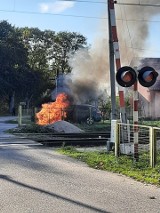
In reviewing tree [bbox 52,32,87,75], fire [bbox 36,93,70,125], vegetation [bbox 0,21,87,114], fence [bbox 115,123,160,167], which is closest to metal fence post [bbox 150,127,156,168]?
fence [bbox 115,123,160,167]

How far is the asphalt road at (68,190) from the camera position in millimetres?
6393

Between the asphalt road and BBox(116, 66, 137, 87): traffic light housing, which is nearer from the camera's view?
the asphalt road

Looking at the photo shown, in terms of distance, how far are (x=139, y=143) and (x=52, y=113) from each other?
23220 mm

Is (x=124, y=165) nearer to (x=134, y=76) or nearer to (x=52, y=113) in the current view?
(x=134, y=76)

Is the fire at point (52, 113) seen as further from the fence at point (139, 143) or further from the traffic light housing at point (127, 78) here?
the traffic light housing at point (127, 78)

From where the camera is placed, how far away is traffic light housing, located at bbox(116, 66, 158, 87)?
1090 centimetres

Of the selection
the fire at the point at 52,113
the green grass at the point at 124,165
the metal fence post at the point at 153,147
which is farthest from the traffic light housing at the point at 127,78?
the fire at the point at 52,113

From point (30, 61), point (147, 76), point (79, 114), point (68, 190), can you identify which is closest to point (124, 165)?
point (147, 76)

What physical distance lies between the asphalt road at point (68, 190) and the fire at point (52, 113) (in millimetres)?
22681

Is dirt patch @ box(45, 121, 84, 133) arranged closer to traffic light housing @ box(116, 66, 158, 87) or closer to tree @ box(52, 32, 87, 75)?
traffic light housing @ box(116, 66, 158, 87)

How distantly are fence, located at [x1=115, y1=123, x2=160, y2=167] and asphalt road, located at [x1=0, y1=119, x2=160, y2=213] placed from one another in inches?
54.6

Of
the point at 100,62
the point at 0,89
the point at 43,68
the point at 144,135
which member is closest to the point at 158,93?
the point at 100,62

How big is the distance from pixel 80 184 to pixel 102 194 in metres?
1.00

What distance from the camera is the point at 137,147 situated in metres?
11.3
